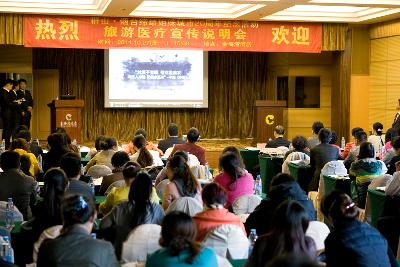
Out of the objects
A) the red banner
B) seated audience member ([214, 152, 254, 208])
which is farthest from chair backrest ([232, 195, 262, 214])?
the red banner

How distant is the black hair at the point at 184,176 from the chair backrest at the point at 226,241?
1.41m

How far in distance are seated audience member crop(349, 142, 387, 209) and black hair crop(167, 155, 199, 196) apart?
7.34 ft

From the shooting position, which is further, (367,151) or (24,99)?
(24,99)

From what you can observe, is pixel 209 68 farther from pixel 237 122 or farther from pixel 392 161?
pixel 392 161

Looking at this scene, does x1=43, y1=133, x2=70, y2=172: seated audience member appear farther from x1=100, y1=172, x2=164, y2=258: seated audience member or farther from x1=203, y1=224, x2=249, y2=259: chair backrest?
x1=203, y1=224, x2=249, y2=259: chair backrest

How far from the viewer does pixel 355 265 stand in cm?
319

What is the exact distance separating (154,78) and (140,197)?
11398 mm

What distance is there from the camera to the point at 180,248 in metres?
2.80

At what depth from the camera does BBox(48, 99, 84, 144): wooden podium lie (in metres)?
13.1

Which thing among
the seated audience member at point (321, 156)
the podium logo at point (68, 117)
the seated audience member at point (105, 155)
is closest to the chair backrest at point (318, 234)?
the seated audience member at point (105, 155)

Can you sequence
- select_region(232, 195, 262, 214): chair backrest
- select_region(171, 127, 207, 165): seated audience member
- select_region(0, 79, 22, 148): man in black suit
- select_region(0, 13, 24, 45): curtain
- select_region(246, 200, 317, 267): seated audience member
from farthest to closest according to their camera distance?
select_region(0, 79, 22, 148): man in black suit, select_region(0, 13, 24, 45): curtain, select_region(171, 127, 207, 165): seated audience member, select_region(232, 195, 262, 214): chair backrest, select_region(246, 200, 317, 267): seated audience member

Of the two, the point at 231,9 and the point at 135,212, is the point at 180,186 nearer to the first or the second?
the point at 135,212

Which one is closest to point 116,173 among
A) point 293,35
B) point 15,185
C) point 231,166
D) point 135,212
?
point 15,185

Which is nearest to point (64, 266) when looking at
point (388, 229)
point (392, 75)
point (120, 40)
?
point (388, 229)
